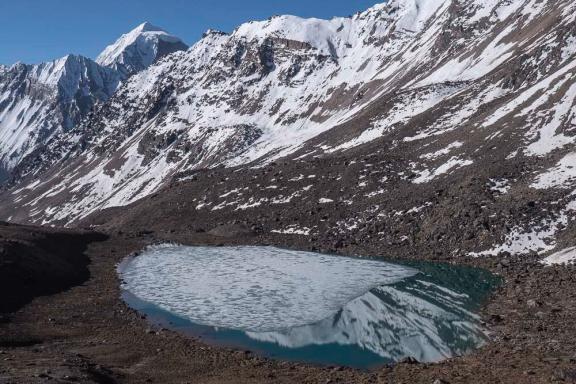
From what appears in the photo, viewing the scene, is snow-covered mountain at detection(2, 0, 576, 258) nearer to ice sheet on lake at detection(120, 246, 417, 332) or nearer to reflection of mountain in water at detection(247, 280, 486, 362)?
ice sheet on lake at detection(120, 246, 417, 332)

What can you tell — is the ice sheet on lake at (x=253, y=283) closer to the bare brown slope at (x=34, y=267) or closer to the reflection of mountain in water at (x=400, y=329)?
the reflection of mountain in water at (x=400, y=329)

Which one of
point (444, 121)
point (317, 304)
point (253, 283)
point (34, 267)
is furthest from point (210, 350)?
point (444, 121)

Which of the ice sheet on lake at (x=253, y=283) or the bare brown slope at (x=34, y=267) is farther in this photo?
the bare brown slope at (x=34, y=267)

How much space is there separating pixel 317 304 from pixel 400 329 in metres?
8.68

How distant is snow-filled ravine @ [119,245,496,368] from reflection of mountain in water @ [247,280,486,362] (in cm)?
6

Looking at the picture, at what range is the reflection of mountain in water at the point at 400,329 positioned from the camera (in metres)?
30.8

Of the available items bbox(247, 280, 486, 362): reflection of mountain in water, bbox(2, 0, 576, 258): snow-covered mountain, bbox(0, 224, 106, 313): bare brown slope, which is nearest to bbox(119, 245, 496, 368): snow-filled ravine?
bbox(247, 280, 486, 362): reflection of mountain in water

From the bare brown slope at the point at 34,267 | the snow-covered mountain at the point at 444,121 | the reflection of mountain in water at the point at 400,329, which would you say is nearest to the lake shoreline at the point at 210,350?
the bare brown slope at the point at 34,267

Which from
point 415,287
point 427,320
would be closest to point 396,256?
point 415,287

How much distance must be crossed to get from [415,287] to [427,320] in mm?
10483

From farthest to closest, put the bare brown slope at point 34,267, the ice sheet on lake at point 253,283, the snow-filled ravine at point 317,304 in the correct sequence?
the bare brown slope at point 34,267 → the ice sheet on lake at point 253,283 → the snow-filled ravine at point 317,304

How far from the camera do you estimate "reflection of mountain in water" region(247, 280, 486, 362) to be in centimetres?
3083

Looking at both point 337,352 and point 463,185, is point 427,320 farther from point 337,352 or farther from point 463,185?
point 463,185

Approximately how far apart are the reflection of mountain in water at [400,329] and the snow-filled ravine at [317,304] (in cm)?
6
